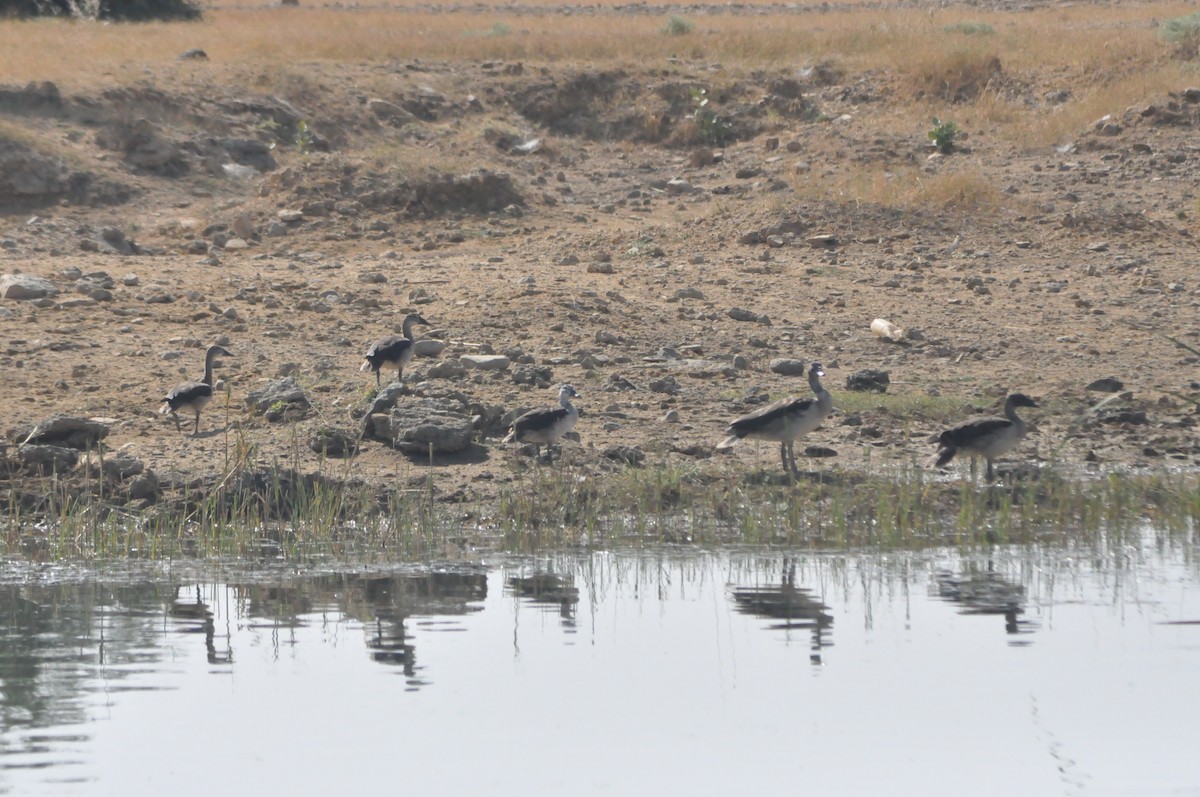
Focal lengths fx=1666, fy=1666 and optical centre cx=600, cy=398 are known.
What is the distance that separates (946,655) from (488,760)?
7.46 feet

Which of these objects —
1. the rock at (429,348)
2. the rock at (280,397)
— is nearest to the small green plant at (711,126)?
the rock at (429,348)

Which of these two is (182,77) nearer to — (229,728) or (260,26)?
(260,26)

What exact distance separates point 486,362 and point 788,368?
2.25 m

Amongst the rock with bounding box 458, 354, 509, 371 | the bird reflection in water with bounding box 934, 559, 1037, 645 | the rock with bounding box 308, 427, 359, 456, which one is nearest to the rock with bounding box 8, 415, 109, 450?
the rock with bounding box 308, 427, 359, 456

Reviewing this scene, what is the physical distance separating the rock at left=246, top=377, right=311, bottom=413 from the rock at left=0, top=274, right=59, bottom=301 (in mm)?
3367

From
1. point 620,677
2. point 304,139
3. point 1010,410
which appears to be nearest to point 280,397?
point 1010,410

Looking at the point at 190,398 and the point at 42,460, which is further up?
the point at 190,398

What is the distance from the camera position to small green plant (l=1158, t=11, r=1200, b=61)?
949 inches

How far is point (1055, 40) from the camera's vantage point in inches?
1064

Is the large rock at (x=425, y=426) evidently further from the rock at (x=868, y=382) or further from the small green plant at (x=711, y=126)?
the small green plant at (x=711, y=126)

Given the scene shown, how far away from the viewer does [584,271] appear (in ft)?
52.2

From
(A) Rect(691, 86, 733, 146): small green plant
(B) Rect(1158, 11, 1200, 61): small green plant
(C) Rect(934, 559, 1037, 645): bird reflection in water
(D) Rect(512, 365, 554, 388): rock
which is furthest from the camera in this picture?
(B) Rect(1158, 11, 1200, 61): small green plant

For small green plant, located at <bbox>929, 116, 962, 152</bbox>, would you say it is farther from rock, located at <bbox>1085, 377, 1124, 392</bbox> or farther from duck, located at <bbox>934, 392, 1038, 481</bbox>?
duck, located at <bbox>934, 392, 1038, 481</bbox>

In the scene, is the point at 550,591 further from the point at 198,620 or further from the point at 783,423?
the point at 783,423
